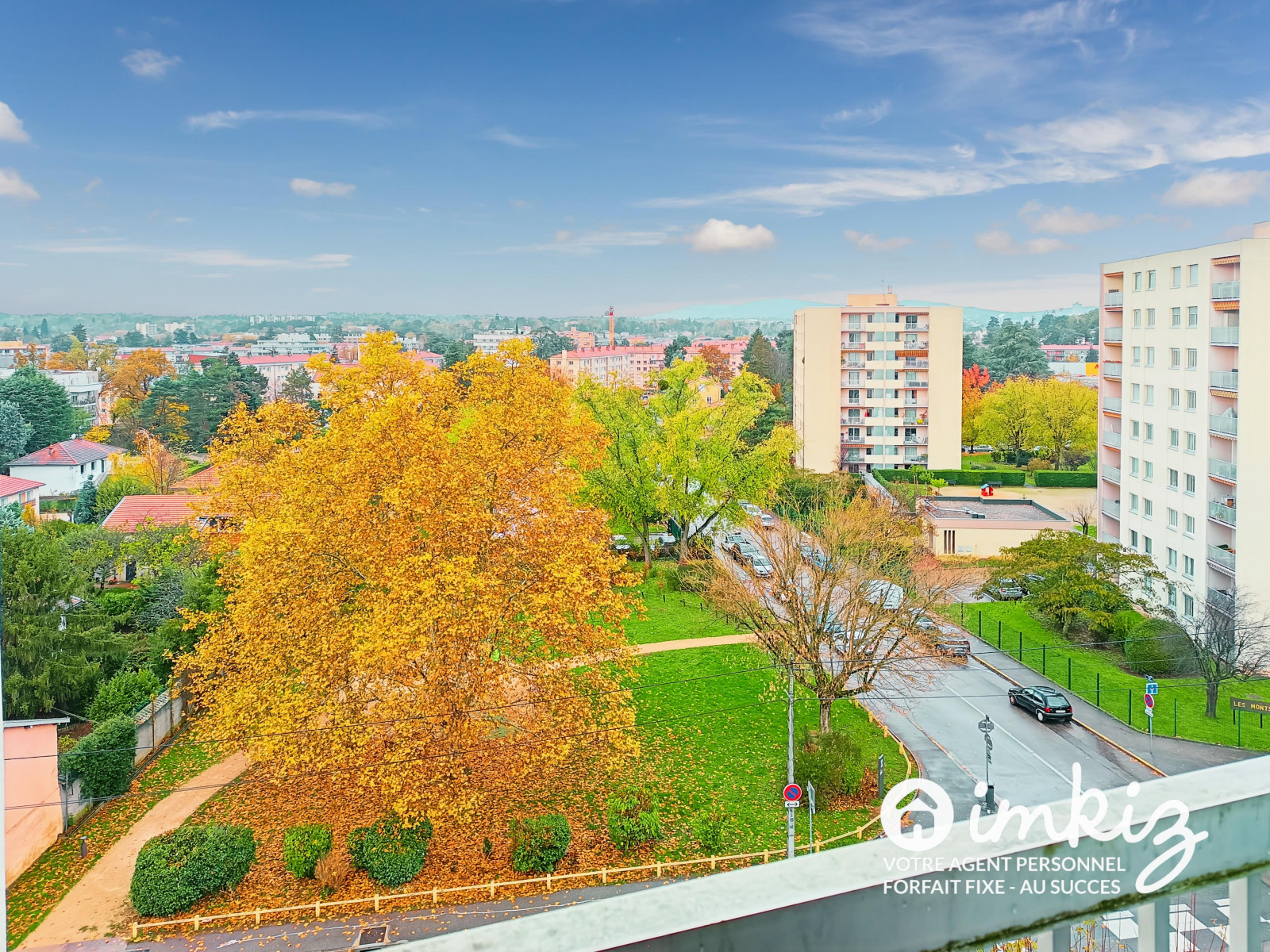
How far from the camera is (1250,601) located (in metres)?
17.7

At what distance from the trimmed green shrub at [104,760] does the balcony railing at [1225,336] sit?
70.5 feet

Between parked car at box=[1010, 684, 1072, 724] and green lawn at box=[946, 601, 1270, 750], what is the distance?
108 centimetres

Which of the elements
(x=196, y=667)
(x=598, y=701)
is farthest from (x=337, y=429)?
(x=196, y=667)

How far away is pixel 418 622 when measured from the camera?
406 inches

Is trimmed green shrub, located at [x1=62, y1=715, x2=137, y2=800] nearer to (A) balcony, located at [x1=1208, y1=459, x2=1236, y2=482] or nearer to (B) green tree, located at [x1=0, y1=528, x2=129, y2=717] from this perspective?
(B) green tree, located at [x1=0, y1=528, x2=129, y2=717]

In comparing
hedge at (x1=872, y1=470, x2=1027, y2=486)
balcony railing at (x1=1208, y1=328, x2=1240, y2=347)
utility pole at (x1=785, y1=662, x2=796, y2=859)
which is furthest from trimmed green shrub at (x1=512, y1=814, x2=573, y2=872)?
hedge at (x1=872, y1=470, x2=1027, y2=486)

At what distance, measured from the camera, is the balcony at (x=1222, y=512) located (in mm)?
18688

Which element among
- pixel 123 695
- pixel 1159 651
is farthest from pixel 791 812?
pixel 123 695

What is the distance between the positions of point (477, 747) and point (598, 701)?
4.56 meters

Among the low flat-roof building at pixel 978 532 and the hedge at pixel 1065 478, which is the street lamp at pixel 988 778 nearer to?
the low flat-roof building at pixel 978 532

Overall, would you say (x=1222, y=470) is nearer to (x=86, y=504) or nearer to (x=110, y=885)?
(x=110, y=885)

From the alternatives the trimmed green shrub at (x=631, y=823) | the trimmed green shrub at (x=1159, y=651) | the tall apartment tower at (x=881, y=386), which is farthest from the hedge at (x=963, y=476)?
the trimmed green shrub at (x=631, y=823)

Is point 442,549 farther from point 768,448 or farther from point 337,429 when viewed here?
point 768,448

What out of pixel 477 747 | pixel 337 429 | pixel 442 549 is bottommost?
pixel 477 747
